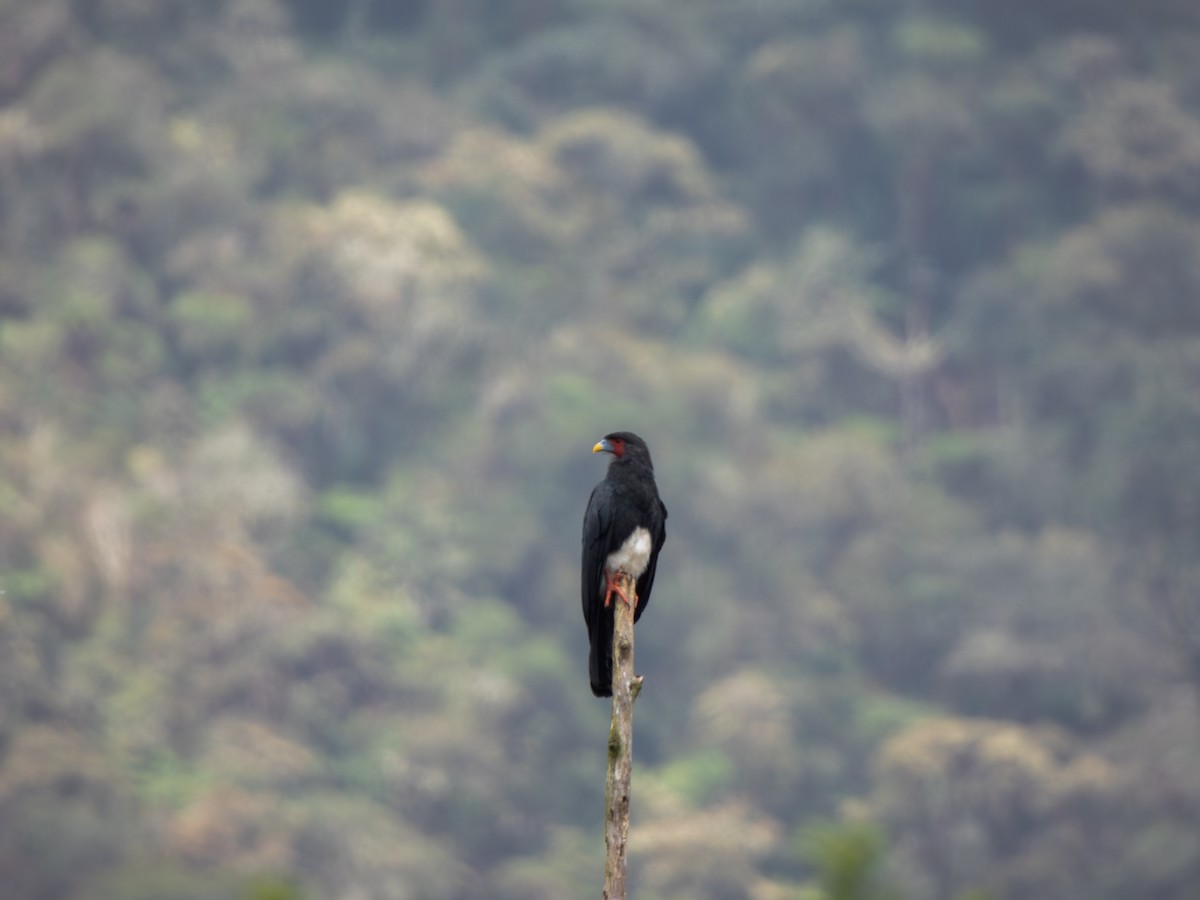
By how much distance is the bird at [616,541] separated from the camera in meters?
10.6

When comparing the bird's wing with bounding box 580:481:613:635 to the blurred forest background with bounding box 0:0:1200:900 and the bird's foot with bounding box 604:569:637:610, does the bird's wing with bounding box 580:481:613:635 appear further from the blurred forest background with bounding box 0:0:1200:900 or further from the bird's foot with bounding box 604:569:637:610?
the blurred forest background with bounding box 0:0:1200:900

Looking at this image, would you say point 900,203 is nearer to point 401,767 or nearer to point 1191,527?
point 1191,527

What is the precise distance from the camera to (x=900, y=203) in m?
71.5

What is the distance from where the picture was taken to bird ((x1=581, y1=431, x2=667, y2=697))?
1059 centimetres

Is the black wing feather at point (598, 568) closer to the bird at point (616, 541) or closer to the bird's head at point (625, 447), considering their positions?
the bird at point (616, 541)

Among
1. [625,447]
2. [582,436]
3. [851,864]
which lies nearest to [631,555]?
[625,447]

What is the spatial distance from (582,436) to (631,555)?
43890mm

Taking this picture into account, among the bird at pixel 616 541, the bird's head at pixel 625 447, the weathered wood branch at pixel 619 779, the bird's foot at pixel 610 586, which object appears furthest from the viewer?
the bird's head at pixel 625 447

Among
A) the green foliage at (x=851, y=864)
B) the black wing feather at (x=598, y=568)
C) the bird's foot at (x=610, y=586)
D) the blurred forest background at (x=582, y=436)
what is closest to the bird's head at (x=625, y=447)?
the black wing feather at (x=598, y=568)

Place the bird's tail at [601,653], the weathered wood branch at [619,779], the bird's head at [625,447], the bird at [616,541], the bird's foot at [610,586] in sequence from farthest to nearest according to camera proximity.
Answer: the bird's head at [625,447]
the bird at [616,541]
the bird's foot at [610,586]
the bird's tail at [601,653]
the weathered wood branch at [619,779]

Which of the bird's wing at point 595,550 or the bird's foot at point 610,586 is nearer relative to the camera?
the bird's foot at point 610,586

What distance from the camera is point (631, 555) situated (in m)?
10.8

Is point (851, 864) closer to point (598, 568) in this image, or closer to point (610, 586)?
point (610, 586)

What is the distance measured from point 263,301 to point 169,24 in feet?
58.1
